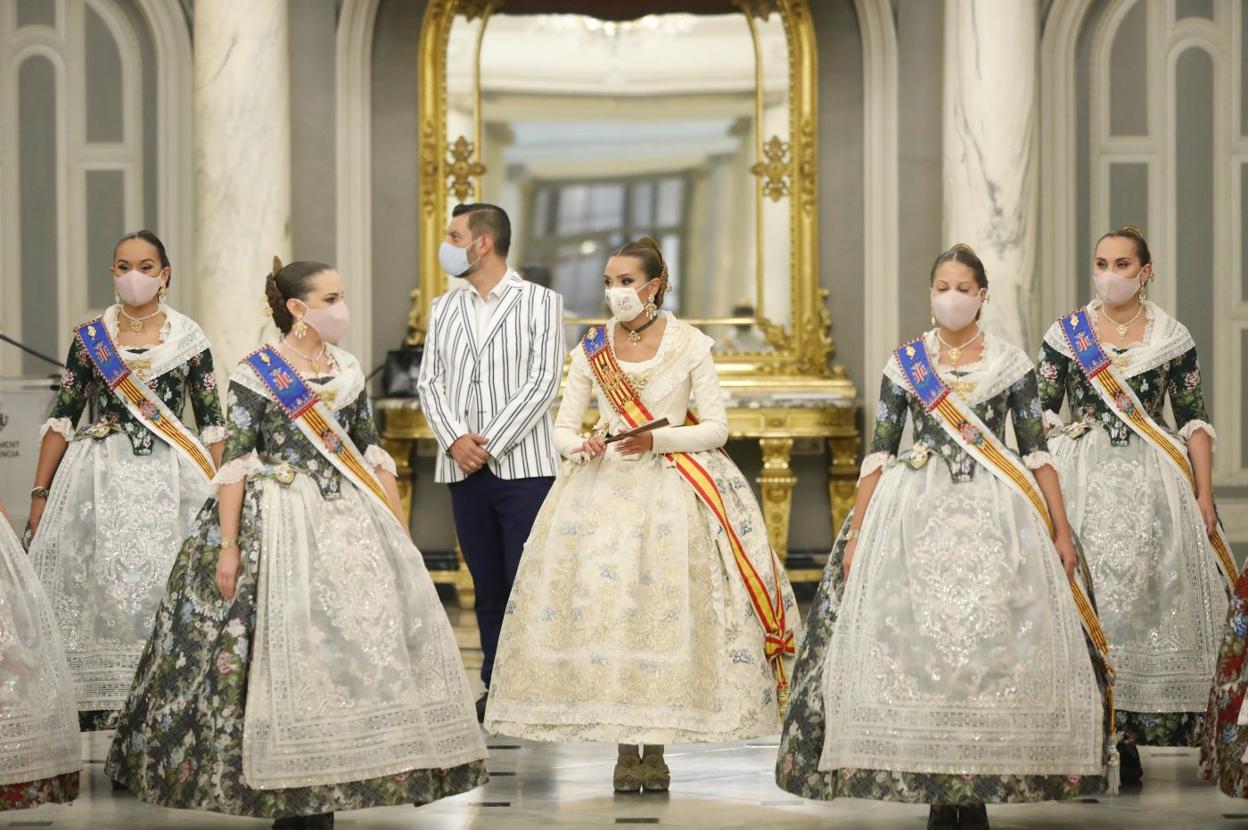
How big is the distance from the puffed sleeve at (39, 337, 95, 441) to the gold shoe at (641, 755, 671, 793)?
1.84 meters

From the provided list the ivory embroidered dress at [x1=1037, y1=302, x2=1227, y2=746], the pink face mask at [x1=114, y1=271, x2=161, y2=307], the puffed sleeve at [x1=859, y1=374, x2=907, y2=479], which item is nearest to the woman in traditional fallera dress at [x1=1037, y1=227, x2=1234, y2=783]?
the ivory embroidered dress at [x1=1037, y1=302, x2=1227, y2=746]

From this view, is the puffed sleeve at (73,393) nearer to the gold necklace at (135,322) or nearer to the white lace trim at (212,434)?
the gold necklace at (135,322)

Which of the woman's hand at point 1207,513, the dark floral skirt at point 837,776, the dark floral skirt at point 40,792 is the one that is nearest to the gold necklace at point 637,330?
the dark floral skirt at point 837,776

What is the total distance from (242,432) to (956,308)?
63.6 inches

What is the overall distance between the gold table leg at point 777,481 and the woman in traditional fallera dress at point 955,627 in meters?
4.11

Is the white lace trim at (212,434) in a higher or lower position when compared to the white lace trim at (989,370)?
lower

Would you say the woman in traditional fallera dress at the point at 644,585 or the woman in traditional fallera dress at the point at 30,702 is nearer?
the woman in traditional fallera dress at the point at 30,702

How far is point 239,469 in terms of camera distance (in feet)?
14.0

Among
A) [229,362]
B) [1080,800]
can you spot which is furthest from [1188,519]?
[229,362]

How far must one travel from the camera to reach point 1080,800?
4871 millimetres

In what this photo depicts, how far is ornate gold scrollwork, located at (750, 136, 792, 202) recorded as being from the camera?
9.12m

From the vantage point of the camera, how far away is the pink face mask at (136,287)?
17.7 feet

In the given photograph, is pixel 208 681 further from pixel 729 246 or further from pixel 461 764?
pixel 729 246

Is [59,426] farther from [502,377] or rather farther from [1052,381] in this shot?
[1052,381]
